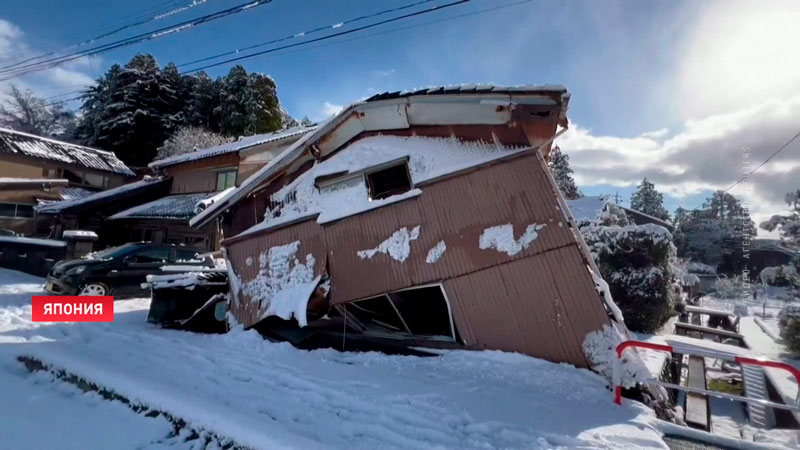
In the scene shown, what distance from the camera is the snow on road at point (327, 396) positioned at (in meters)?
3.45

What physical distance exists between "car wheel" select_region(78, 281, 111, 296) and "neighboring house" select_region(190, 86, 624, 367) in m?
4.73

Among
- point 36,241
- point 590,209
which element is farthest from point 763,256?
point 36,241

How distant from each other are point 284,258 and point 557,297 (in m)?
4.74

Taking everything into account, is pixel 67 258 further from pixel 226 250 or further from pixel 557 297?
pixel 557 297

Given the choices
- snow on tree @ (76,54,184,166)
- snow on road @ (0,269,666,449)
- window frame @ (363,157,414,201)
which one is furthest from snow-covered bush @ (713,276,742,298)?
snow on tree @ (76,54,184,166)

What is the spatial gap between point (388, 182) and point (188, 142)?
89.0 ft

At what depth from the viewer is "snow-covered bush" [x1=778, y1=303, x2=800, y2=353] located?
9.03 m

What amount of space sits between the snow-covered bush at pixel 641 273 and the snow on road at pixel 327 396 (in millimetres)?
5720

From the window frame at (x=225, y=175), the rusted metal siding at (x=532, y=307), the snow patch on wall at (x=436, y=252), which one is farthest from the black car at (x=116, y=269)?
the rusted metal siding at (x=532, y=307)

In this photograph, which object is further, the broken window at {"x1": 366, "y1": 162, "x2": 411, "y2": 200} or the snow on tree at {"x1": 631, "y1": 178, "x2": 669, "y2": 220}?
the snow on tree at {"x1": 631, "y1": 178, "x2": 669, "y2": 220}

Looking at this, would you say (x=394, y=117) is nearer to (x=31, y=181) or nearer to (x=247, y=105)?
(x=31, y=181)

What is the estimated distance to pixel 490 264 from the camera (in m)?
5.22

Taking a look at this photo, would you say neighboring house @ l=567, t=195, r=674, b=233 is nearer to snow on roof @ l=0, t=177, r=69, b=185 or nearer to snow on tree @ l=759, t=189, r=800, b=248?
snow on tree @ l=759, t=189, r=800, b=248

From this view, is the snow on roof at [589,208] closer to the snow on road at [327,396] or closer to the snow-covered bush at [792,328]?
the snow-covered bush at [792,328]
